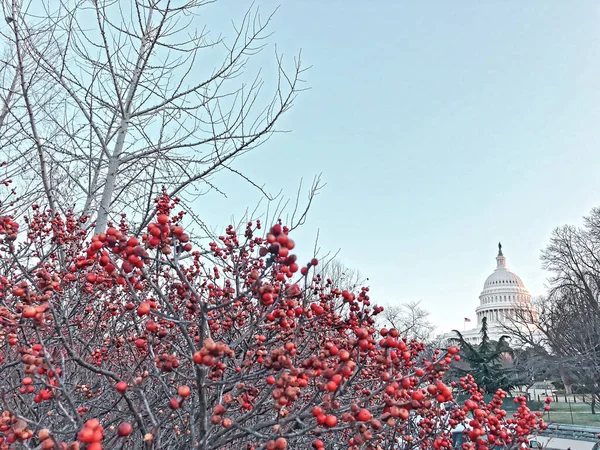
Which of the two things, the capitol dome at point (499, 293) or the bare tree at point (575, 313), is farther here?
the capitol dome at point (499, 293)

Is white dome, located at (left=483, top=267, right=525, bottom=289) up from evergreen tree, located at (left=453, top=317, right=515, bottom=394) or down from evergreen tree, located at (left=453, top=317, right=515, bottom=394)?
up

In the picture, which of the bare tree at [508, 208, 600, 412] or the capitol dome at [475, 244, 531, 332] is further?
the capitol dome at [475, 244, 531, 332]

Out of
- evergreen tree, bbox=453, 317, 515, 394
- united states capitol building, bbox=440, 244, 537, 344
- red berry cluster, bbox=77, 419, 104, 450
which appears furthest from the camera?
united states capitol building, bbox=440, 244, 537, 344

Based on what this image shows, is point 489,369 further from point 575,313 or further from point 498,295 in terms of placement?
point 498,295

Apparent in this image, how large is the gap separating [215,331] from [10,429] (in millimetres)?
1339

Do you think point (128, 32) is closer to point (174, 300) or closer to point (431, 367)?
point (174, 300)

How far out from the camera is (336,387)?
132 cm

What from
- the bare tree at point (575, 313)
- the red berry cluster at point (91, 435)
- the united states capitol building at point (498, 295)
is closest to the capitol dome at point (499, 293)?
the united states capitol building at point (498, 295)

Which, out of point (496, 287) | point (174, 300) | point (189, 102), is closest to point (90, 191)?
point (189, 102)

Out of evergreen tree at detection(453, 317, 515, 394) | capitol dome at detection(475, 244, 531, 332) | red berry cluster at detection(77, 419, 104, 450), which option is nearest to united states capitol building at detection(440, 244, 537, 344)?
capitol dome at detection(475, 244, 531, 332)

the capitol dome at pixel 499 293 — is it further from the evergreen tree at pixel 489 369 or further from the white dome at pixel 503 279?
the evergreen tree at pixel 489 369

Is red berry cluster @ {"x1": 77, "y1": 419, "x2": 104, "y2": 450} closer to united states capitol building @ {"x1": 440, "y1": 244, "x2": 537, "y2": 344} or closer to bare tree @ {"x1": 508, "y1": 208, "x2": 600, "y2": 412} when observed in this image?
bare tree @ {"x1": 508, "y1": 208, "x2": 600, "y2": 412}

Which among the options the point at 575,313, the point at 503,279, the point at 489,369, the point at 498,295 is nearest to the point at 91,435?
the point at 575,313

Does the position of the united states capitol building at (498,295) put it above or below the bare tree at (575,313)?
above
